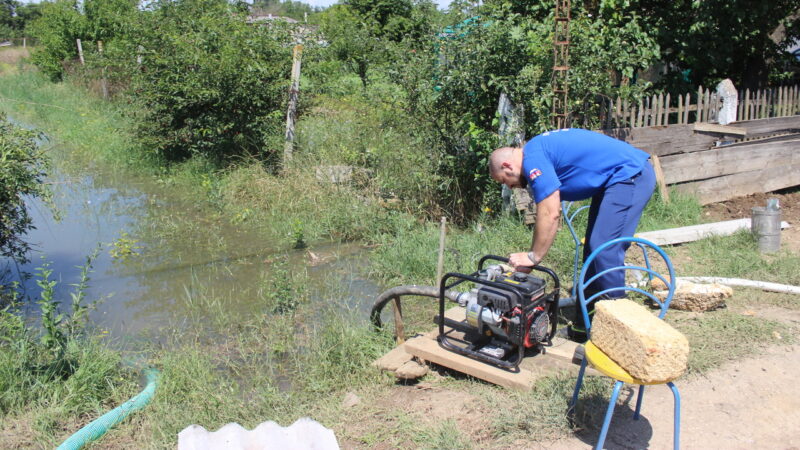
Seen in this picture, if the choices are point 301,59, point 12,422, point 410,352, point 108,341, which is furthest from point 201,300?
point 301,59

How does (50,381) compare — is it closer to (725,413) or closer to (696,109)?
(725,413)

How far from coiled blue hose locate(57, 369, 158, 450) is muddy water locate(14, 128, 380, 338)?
125 centimetres

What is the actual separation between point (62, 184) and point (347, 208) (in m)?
5.50

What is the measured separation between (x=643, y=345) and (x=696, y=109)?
6.53 metres

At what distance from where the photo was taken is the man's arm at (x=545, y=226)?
3471mm

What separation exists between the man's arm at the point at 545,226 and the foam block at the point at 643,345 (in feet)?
2.64

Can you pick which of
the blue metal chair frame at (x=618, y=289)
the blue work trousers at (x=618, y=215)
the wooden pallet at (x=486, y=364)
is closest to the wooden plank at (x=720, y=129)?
the blue work trousers at (x=618, y=215)

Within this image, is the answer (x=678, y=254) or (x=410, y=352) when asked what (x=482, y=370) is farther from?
(x=678, y=254)

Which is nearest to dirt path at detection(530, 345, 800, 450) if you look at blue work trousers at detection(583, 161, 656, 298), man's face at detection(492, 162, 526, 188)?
blue work trousers at detection(583, 161, 656, 298)

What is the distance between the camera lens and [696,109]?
7.94m

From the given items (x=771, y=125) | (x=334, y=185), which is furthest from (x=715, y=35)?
(x=334, y=185)

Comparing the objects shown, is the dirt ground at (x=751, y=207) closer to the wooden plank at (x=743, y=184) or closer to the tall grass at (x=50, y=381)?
the wooden plank at (x=743, y=184)

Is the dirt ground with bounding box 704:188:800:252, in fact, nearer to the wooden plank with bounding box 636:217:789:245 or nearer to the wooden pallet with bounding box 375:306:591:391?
the wooden plank with bounding box 636:217:789:245

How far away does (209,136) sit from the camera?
33.1ft
